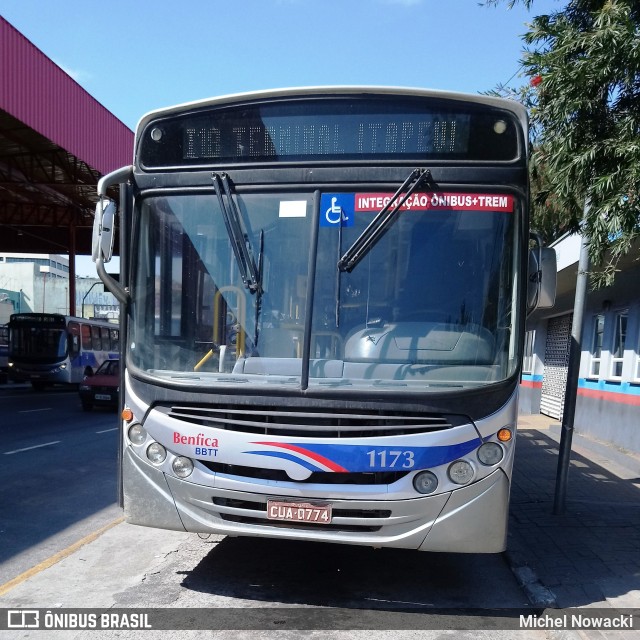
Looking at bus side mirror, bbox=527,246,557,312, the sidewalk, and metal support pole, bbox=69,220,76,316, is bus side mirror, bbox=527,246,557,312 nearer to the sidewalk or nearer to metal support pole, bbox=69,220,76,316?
the sidewalk

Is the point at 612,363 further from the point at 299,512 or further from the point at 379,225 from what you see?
the point at 299,512

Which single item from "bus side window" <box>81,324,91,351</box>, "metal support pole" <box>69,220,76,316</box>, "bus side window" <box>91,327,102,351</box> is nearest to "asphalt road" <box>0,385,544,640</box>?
"bus side window" <box>81,324,91,351</box>

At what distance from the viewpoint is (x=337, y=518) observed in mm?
4762

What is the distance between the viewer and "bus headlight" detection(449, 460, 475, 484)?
15.6 feet

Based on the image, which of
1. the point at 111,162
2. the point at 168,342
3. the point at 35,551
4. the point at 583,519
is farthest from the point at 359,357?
the point at 111,162

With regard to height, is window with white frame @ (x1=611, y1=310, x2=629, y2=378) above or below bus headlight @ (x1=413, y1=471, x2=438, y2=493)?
above

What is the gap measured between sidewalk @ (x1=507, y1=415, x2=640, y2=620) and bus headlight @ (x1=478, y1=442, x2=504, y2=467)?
126 cm

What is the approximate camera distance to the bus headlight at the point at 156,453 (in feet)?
16.5

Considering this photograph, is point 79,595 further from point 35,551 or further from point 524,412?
point 524,412

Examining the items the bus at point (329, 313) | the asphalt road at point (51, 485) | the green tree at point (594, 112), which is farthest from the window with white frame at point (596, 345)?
the bus at point (329, 313)

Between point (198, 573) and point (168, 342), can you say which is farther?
point (198, 573)

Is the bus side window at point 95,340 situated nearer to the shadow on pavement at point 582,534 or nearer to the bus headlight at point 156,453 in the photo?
the shadow on pavement at point 582,534

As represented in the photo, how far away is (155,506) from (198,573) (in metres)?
1.05

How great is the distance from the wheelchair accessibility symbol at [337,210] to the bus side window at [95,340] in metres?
30.6
